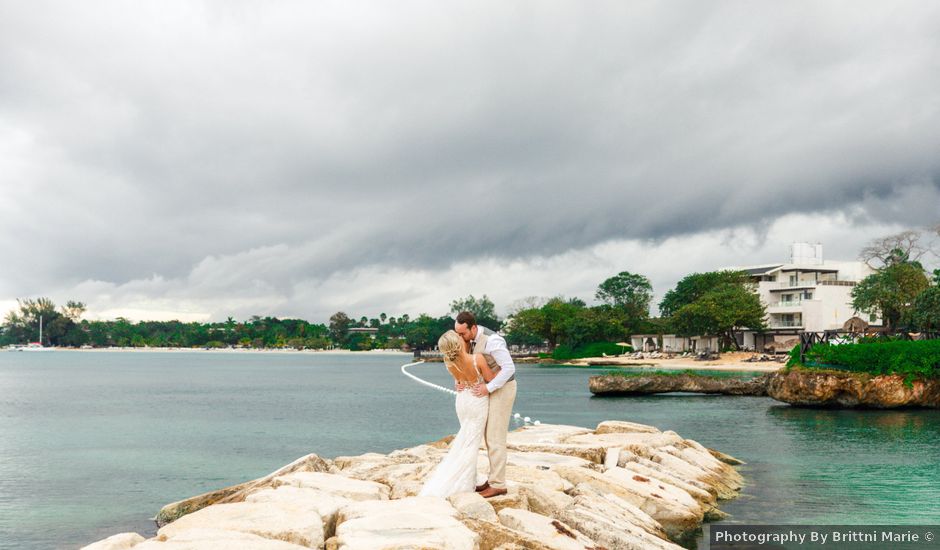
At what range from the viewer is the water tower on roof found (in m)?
112

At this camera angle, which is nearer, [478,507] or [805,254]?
[478,507]

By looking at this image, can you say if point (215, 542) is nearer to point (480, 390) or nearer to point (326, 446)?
point (480, 390)

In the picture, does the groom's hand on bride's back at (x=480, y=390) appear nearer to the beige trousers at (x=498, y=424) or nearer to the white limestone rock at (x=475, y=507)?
the beige trousers at (x=498, y=424)

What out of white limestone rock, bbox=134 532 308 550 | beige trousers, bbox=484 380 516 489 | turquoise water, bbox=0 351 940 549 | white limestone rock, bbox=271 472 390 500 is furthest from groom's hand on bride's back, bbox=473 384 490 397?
turquoise water, bbox=0 351 940 549

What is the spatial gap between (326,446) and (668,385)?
3145 centimetres

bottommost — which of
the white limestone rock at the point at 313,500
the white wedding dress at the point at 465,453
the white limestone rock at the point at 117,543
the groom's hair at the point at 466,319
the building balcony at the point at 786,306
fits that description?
the white limestone rock at the point at 117,543

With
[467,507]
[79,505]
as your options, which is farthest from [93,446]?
[467,507]

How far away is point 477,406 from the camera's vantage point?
417 inches

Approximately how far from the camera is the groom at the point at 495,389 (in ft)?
33.8

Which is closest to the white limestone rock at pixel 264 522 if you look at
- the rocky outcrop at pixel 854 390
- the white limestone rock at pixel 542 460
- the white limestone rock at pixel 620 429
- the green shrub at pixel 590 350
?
the white limestone rock at pixel 542 460

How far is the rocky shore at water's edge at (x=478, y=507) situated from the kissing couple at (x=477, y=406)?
0.34m

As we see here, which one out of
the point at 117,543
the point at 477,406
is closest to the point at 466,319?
the point at 477,406

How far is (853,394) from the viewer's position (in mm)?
42594

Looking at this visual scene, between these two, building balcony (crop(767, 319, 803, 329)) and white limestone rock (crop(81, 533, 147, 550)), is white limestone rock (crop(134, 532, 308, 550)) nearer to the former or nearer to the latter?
white limestone rock (crop(81, 533, 147, 550))
